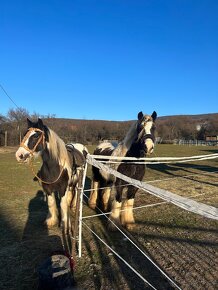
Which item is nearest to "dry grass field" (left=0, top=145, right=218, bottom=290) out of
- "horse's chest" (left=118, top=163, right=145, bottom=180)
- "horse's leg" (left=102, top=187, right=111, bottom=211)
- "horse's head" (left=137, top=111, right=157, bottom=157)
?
"horse's leg" (left=102, top=187, right=111, bottom=211)

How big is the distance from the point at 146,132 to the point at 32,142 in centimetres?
198

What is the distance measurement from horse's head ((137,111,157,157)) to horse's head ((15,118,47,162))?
5.65ft

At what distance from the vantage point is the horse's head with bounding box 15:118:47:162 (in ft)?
15.5

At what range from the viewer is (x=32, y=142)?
4785 millimetres

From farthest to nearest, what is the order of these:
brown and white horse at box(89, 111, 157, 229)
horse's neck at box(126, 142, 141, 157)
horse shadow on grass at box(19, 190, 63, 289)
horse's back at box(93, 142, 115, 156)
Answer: horse's back at box(93, 142, 115, 156)
horse's neck at box(126, 142, 141, 157)
brown and white horse at box(89, 111, 157, 229)
horse shadow on grass at box(19, 190, 63, 289)

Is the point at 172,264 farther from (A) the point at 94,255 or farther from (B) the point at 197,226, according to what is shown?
(B) the point at 197,226

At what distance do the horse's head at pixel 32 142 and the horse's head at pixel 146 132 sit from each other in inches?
67.8

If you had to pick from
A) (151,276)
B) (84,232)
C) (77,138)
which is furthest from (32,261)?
(77,138)

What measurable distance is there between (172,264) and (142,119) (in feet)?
7.62

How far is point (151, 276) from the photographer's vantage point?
11.6 feet

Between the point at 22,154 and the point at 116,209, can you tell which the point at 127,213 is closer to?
the point at 116,209

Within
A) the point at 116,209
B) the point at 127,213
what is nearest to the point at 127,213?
the point at 127,213

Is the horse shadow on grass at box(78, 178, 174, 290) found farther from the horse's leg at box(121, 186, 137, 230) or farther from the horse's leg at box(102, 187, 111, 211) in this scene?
the horse's leg at box(102, 187, 111, 211)

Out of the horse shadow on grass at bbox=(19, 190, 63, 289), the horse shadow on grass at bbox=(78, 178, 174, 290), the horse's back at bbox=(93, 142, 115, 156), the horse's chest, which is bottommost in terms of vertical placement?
the horse shadow on grass at bbox=(19, 190, 63, 289)
